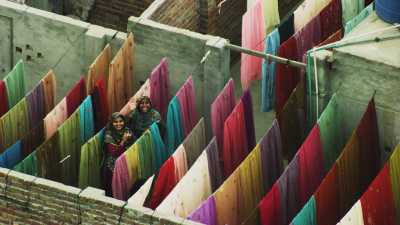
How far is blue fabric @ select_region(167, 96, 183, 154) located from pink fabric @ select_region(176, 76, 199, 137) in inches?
3.1

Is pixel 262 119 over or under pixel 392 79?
under

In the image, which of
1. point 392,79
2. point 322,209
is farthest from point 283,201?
point 392,79

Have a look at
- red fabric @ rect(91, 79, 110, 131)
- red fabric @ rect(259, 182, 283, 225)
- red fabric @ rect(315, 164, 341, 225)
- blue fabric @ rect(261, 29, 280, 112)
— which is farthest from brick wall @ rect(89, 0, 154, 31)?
red fabric @ rect(259, 182, 283, 225)

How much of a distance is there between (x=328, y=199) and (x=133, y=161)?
2991 mm

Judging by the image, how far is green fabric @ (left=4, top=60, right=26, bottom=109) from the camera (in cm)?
2934

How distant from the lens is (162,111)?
29.8 meters

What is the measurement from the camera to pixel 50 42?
3014 centimetres

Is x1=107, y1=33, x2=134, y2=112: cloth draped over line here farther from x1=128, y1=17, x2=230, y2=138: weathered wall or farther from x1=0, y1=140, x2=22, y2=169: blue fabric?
x1=0, y1=140, x2=22, y2=169: blue fabric

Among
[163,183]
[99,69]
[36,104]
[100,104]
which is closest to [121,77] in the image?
[99,69]

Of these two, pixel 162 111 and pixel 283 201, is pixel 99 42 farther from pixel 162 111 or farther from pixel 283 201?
pixel 283 201

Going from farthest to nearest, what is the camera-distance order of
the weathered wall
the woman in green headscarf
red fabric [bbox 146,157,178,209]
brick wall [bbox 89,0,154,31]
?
brick wall [bbox 89,0,154,31] < the weathered wall < the woman in green headscarf < red fabric [bbox 146,157,178,209]

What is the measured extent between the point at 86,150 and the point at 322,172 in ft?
11.7

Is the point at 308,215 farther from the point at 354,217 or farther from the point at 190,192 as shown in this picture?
the point at 190,192

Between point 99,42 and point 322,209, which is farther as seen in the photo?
point 99,42
